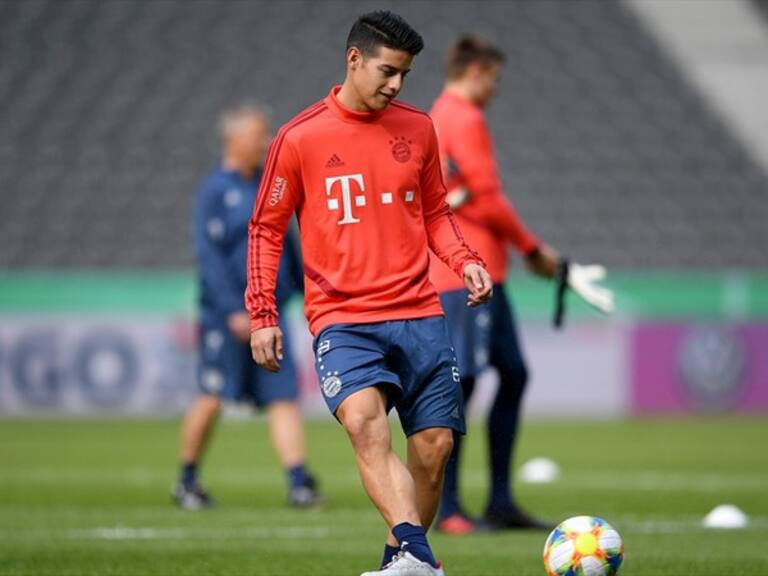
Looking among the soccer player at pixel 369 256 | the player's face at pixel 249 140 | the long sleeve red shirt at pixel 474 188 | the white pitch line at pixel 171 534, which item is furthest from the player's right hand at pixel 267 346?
the player's face at pixel 249 140

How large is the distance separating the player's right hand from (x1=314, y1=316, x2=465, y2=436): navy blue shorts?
0.17 metres

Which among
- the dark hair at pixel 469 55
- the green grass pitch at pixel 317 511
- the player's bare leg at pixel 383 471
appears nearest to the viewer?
the player's bare leg at pixel 383 471

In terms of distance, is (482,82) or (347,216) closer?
(347,216)

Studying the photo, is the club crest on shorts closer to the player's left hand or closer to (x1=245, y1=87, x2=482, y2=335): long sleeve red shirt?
(x1=245, y1=87, x2=482, y2=335): long sleeve red shirt

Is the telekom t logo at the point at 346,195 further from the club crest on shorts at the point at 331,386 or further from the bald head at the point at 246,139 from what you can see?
the bald head at the point at 246,139

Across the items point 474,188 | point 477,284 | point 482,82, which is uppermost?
point 482,82

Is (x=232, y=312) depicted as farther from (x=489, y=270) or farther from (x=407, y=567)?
(x=407, y=567)

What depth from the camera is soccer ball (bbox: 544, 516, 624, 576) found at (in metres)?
5.71

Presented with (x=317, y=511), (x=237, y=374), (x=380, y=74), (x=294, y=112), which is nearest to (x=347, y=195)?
(x=380, y=74)

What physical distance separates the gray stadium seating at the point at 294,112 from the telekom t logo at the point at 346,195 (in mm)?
17474

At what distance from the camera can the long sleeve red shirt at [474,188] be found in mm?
8688

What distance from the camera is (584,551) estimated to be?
573 cm

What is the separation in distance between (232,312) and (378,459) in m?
4.76

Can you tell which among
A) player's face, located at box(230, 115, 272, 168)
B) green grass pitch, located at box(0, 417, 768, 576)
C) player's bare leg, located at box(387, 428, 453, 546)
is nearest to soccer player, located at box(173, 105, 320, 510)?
player's face, located at box(230, 115, 272, 168)
